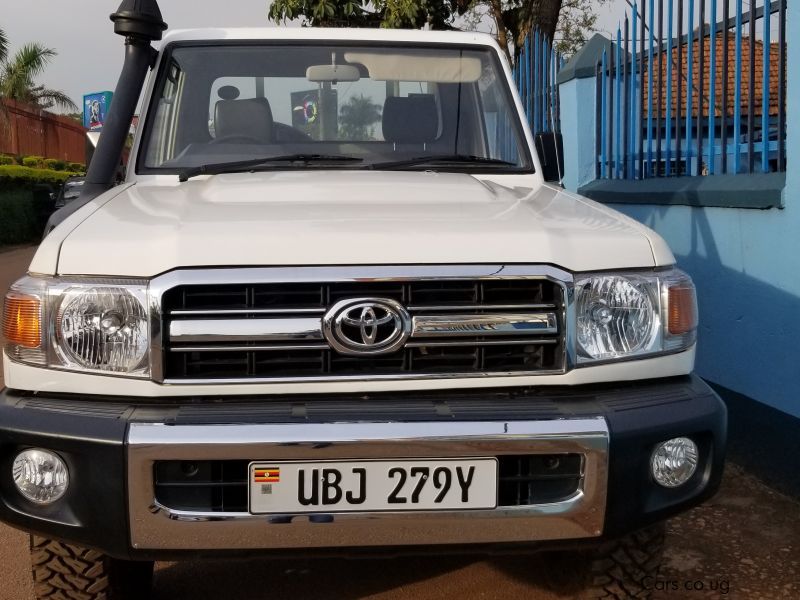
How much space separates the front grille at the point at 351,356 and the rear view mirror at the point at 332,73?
1741 millimetres

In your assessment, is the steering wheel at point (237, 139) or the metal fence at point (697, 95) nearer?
the steering wheel at point (237, 139)

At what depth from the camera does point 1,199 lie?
19.6m

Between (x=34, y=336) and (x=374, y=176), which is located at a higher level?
(x=374, y=176)

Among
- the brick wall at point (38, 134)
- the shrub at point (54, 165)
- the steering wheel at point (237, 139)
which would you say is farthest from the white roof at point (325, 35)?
the shrub at point (54, 165)

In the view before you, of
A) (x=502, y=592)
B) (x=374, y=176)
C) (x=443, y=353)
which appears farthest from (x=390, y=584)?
(x=374, y=176)

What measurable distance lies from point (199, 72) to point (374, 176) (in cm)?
100

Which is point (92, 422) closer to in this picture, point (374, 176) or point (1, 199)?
point (374, 176)

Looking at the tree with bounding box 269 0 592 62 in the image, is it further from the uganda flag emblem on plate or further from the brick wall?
the brick wall

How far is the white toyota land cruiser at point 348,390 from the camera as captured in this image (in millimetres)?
2295

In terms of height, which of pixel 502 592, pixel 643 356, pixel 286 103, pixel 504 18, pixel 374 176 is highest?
pixel 504 18

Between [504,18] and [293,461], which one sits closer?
[293,461]

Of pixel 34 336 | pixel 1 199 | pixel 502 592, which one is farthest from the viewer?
pixel 1 199

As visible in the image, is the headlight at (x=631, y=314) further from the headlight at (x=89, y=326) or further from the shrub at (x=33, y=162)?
the shrub at (x=33, y=162)

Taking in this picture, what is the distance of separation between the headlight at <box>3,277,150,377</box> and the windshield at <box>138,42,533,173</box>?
48.8 inches
